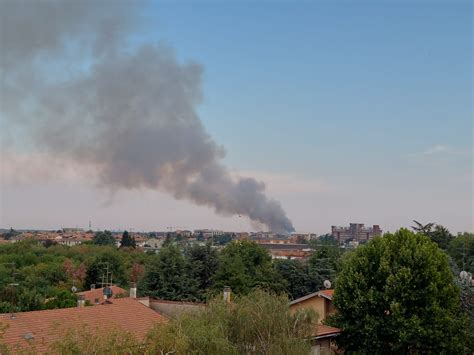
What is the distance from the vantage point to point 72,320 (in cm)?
1948

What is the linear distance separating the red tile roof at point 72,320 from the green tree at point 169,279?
767 inches

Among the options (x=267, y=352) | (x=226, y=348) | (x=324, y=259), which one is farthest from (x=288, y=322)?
(x=324, y=259)

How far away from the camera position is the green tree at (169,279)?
43.8 metres

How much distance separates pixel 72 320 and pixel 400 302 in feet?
43.2

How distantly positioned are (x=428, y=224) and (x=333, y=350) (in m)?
22.9

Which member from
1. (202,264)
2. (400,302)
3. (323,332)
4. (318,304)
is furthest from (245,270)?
(400,302)

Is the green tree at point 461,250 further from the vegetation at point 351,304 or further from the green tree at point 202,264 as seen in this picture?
the green tree at point 202,264

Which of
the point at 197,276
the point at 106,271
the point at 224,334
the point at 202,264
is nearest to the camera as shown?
the point at 224,334

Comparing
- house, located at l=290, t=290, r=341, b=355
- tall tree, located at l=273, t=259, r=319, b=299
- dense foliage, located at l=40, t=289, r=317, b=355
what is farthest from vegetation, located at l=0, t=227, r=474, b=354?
tall tree, located at l=273, t=259, r=319, b=299

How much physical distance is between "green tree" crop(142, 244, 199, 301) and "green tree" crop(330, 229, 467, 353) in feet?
70.6

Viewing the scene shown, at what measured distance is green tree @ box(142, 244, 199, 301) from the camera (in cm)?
4384

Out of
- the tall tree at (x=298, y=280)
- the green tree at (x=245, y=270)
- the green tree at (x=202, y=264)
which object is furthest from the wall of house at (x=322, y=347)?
the tall tree at (x=298, y=280)

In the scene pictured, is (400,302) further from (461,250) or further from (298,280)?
(461,250)

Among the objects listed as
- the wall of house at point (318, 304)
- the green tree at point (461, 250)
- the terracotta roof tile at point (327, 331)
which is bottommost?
the terracotta roof tile at point (327, 331)
